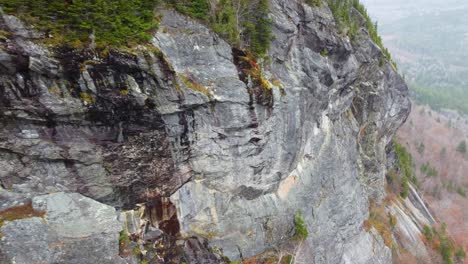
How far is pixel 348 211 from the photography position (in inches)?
930

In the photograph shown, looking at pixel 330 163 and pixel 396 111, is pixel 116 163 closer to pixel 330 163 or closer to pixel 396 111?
pixel 330 163

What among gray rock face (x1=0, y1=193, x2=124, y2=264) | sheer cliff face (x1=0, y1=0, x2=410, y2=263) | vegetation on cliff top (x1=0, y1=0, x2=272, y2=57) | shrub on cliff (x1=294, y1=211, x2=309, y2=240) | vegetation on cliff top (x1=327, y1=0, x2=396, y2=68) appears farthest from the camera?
vegetation on cliff top (x1=327, y1=0, x2=396, y2=68)

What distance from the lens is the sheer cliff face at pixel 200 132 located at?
11.0 m

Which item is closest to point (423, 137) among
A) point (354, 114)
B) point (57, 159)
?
point (354, 114)

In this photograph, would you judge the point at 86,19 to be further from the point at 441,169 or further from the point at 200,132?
the point at 441,169

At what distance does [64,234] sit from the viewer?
10.6m

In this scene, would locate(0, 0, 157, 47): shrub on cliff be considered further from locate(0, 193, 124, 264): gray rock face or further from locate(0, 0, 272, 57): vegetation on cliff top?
locate(0, 193, 124, 264): gray rock face

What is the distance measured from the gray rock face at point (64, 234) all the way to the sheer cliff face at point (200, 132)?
1093 mm

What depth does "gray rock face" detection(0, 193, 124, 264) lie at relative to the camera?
974cm

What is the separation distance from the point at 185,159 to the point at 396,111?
88.7 ft

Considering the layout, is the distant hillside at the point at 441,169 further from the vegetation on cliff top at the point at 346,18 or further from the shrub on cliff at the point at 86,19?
the shrub on cliff at the point at 86,19

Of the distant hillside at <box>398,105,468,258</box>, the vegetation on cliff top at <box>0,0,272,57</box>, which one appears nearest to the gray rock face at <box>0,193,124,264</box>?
the vegetation on cliff top at <box>0,0,272,57</box>

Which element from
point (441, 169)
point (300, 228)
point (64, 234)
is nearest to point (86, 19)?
point (64, 234)

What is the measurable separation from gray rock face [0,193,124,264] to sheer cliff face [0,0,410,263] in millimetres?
1093
